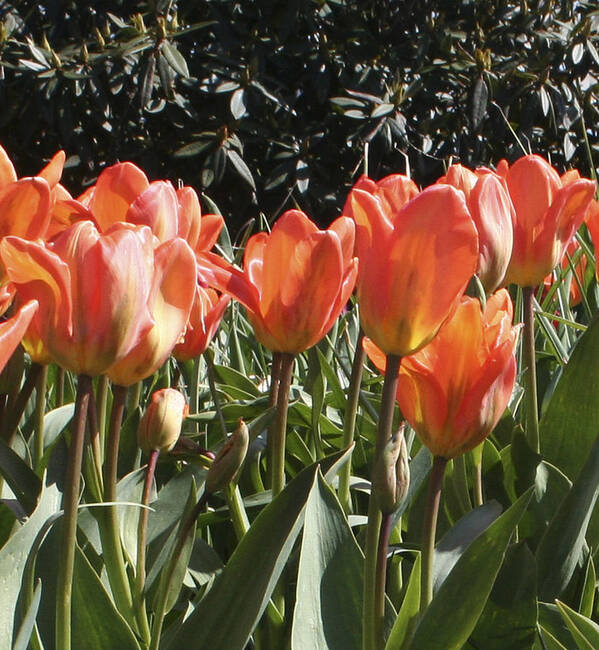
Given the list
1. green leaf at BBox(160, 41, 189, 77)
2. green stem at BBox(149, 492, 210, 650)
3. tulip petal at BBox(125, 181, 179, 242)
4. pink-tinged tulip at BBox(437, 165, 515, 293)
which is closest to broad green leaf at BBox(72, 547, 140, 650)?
green stem at BBox(149, 492, 210, 650)

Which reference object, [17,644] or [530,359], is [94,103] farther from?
[17,644]

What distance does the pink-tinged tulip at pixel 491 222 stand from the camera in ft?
2.32

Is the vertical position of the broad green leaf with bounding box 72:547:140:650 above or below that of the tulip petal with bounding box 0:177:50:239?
below

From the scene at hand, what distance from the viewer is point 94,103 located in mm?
3479

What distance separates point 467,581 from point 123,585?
218mm

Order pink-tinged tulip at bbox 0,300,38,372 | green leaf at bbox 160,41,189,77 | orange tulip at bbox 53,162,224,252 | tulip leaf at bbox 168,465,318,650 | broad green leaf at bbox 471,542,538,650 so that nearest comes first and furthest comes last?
pink-tinged tulip at bbox 0,300,38,372
tulip leaf at bbox 168,465,318,650
broad green leaf at bbox 471,542,538,650
orange tulip at bbox 53,162,224,252
green leaf at bbox 160,41,189,77

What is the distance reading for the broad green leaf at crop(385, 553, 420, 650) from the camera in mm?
554

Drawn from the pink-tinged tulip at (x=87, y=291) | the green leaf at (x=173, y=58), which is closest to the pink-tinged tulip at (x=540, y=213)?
the pink-tinged tulip at (x=87, y=291)

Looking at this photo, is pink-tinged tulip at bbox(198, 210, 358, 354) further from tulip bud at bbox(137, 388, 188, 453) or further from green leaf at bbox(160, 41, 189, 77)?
green leaf at bbox(160, 41, 189, 77)

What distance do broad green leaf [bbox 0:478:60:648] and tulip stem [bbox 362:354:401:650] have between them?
186 millimetres

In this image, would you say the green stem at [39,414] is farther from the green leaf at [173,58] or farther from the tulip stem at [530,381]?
the green leaf at [173,58]

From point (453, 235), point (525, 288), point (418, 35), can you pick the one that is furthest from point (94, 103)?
point (453, 235)

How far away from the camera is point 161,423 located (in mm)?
605

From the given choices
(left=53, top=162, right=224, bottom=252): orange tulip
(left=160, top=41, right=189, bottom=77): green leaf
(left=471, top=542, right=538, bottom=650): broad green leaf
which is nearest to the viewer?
(left=471, top=542, right=538, bottom=650): broad green leaf
